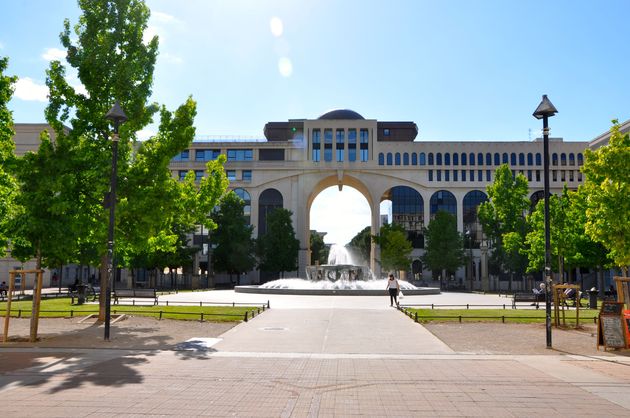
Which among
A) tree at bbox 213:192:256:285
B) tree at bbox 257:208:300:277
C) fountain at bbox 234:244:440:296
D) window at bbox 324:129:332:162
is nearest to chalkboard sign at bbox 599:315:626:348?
fountain at bbox 234:244:440:296

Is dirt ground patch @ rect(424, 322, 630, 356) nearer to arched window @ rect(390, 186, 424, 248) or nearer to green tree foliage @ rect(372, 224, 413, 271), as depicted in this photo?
green tree foliage @ rect(372, 224, 413, 271)

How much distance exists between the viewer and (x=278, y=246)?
73.1 m

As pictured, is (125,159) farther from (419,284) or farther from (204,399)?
(419,284)

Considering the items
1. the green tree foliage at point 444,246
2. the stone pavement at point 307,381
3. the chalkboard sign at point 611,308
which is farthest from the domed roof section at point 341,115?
the chalkboard sign at point 611,308

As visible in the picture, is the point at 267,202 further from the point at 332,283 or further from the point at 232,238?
the point at 332,283

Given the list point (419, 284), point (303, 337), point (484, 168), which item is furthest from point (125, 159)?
point (484, 168)

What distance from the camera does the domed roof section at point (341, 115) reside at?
91.2 m

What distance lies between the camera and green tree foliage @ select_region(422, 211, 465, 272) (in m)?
67.1

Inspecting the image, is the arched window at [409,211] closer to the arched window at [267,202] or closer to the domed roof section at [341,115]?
the domed roof section at [341,115]

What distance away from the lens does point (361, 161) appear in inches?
3324

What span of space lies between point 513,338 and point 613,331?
3.08 metres

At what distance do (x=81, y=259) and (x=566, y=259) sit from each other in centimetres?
3684

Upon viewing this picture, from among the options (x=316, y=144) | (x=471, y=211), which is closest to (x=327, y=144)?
(x=316, y=144)

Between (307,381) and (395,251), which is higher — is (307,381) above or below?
below
